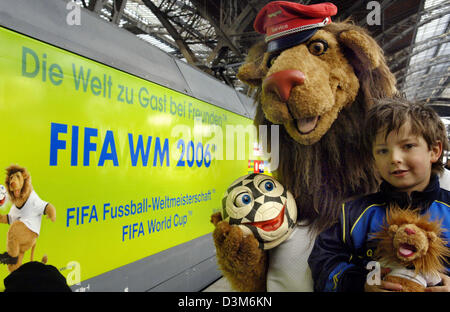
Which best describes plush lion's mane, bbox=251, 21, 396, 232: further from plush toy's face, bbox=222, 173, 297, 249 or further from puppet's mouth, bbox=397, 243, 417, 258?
puppet's mouth, bbox=397, 243, 417, 258

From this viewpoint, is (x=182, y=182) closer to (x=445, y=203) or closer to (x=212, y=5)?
(x=445, y=203)

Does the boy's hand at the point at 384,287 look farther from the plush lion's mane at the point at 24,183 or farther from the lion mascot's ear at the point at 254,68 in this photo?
the plush lion's mane at the point at 24,183

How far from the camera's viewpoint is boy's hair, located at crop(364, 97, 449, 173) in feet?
2.93

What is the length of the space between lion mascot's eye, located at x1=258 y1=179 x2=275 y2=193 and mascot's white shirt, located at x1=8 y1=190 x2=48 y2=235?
3.25ft

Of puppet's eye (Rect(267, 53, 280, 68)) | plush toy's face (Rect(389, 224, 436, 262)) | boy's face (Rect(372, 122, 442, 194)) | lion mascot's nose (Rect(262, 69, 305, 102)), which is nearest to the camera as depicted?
plush toy's face (Rect(389, 224, 436, 262))

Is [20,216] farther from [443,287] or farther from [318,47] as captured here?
[443,287]

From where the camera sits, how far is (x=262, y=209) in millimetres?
1177

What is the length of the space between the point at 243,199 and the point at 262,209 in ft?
0.27

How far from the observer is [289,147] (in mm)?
1426

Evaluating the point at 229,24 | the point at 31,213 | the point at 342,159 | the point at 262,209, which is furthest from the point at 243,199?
the point at 229,24

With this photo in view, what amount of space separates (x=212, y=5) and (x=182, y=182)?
382cm

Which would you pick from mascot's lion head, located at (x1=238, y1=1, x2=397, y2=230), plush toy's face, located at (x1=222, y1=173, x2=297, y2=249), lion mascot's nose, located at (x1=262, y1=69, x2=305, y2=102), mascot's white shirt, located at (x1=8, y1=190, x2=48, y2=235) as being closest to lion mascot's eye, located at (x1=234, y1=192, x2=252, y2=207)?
plush toy's face, located at (x1=222, y1=173, x2=297, y2=249)

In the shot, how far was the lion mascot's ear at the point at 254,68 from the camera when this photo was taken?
145cm
